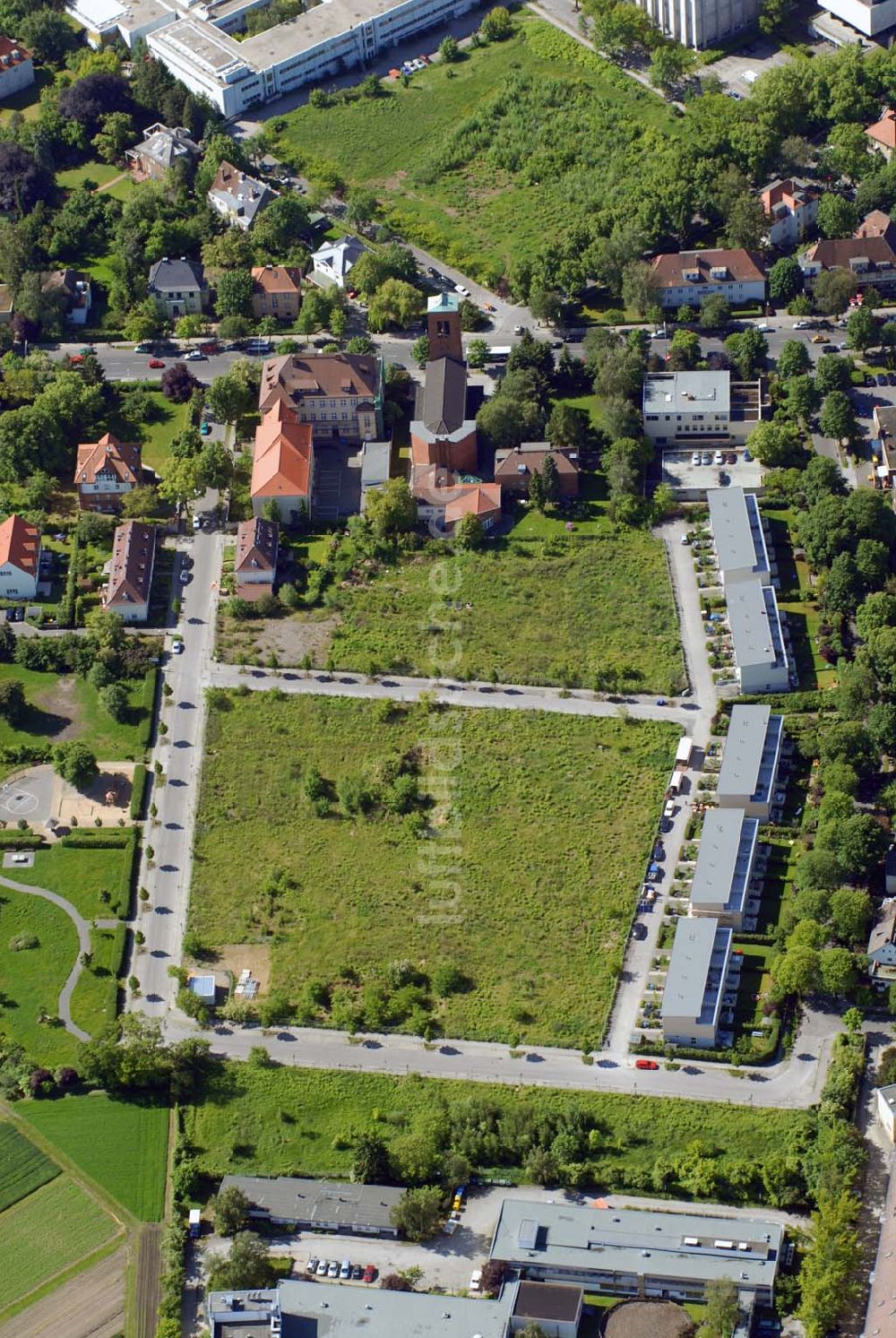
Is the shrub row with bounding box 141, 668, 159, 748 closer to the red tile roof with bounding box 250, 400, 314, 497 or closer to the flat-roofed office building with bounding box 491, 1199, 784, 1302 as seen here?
the red tile roof with bounding box 250, 400, 314, 497

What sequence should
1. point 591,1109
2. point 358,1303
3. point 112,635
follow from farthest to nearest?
point 112,635 → point 591,1109 → point 358,1303

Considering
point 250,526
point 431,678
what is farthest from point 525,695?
point 250,526

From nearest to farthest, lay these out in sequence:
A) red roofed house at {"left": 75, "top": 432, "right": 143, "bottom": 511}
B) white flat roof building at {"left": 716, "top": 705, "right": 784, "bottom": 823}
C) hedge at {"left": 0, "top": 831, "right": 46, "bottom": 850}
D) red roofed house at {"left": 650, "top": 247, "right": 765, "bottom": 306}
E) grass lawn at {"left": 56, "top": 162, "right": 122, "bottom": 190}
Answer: white flat roof building at {"left": 716, "top": 705, "right": 784, "bottom": 823}
hedge at {"left": 0, "top": 831, "right": 46, "bottom": 850}
red roofed house at {"left": 75, "top": 432, "right": 143, "bottom": 511}
red roofed house at {"left": 650, "top": 247, "right": 765, "bottom": 306}
grass lawn at {"left": 56, "top": 162, "right": 122, "bottom": 190}

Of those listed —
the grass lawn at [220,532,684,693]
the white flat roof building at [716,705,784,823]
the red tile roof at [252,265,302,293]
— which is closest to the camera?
the white flat roof building at [716,705,784,823]

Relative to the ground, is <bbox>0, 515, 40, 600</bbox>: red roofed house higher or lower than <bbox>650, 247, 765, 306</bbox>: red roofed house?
lower

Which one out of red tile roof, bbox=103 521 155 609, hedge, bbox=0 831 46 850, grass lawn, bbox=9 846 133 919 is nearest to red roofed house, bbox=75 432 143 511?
red tile roof, bbox=103 521 155 609

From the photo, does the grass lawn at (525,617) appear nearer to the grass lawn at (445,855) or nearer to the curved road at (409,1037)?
the curved road at (409,1037)

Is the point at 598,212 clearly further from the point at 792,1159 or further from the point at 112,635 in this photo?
the point at 792,1159
